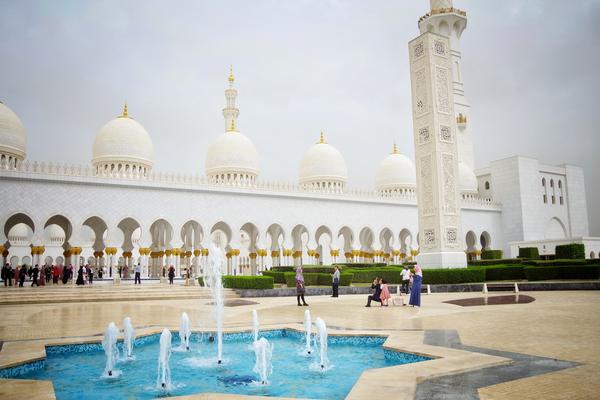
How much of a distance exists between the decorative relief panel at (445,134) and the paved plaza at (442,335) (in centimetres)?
736

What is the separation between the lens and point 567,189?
3984 centimetres

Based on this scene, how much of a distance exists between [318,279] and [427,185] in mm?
5695

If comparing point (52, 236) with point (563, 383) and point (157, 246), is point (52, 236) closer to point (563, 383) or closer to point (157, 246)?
point (157, 246)

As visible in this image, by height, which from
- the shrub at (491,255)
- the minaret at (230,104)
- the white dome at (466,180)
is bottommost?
the shrub at (491,255)

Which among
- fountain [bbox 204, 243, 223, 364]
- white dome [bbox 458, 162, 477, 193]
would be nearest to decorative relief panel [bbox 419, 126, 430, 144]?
fountain [bbox 204, 243, 223, 364]

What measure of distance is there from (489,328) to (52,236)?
41672 millimetres

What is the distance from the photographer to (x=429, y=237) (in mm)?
17688

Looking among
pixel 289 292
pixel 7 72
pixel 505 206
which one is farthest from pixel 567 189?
pixel 7 72

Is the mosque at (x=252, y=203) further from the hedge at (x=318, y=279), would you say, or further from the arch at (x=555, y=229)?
the hedge at (x=318, y=279)

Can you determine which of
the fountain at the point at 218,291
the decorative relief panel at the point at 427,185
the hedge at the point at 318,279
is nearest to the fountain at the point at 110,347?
the fountain at the point at 218,291

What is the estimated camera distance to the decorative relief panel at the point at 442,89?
18.0 m

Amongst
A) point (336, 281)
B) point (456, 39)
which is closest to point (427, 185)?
point (336, 281)

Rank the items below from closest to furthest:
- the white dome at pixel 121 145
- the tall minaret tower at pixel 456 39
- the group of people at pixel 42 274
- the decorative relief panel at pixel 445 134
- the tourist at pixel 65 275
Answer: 1. the decorative relief panel at pixel 445 134
2. the group of people at pixel 42 274
3. the tourist at pixel 65 275
4. the white dome at pixel 121 145
5. the tall minaret tower at pixel 456 39

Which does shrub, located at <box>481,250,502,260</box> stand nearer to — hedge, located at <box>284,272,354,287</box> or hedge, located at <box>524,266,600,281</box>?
hedge, located at <box>524,266,600,281</box>
